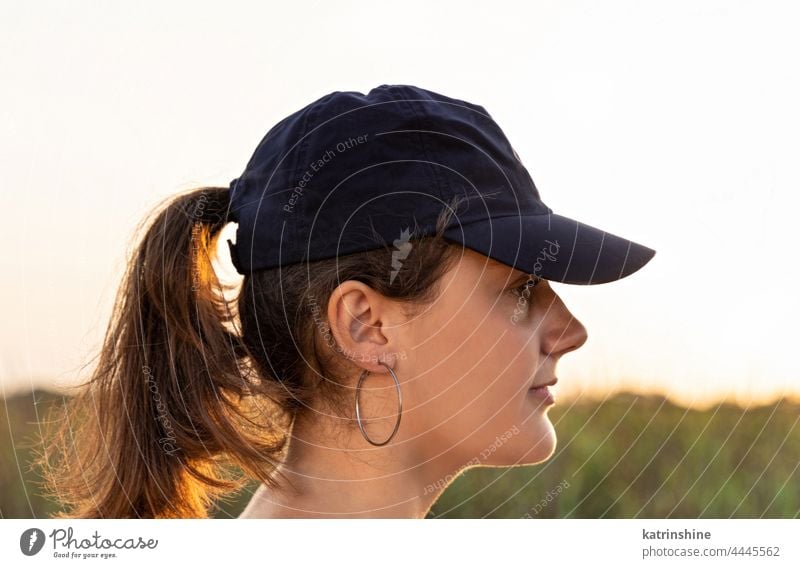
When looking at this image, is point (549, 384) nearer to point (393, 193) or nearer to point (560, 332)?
point (560, 332)

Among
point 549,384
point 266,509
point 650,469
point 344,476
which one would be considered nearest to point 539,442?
point 549,384

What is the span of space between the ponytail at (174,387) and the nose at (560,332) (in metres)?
0.44

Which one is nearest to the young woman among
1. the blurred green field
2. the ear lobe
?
the ear lobe

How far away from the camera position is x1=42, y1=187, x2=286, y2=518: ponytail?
4.63 ft

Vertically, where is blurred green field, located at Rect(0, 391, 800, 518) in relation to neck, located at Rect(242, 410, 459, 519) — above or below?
below

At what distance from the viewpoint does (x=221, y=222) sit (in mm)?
A: 1446

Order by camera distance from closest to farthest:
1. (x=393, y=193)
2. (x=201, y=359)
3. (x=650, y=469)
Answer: (x=393, y=193)
(x=201, y=359)
(x=650, y=469)

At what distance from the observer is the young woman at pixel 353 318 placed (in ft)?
4.32

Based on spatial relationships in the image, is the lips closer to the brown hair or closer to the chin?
the chin

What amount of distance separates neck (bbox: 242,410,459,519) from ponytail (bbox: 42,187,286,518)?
5 centimetres

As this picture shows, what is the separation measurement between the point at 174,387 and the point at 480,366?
1.55 ft

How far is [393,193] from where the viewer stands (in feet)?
4.29
